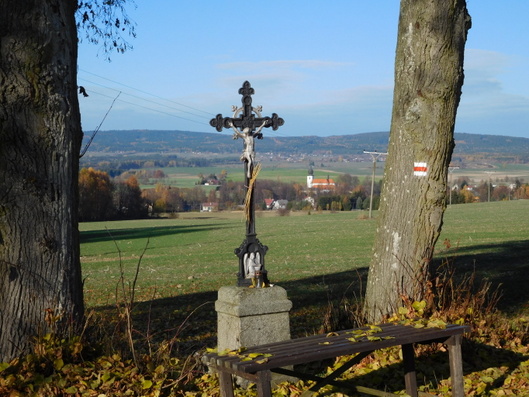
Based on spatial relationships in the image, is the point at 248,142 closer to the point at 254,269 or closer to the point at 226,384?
the point at 254,269

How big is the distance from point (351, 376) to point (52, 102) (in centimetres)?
364

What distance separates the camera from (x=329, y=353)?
5.38 meters

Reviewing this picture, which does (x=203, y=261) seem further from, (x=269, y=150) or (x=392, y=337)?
(x=269, y=150)

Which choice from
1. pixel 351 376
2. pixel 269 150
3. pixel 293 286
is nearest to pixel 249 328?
pixel 351 376

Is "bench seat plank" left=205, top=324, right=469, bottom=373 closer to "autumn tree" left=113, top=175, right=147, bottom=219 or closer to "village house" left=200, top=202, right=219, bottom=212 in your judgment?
"autumn tree" left=113, top=175, right=147, bottom=219

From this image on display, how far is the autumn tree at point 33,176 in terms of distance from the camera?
638 centimetres

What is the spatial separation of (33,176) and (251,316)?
2.24m

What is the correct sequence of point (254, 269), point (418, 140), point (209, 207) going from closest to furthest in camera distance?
point (254, 269) < point (418, 140) < point (209, 207)

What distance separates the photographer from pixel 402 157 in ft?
26.6

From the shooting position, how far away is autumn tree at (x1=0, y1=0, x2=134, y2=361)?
20.9 feet

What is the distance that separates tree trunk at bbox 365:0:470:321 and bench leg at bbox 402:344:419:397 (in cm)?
151


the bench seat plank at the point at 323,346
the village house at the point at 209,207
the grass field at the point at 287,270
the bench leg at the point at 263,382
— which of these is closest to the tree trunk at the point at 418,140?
the grass field at the point at 287,270

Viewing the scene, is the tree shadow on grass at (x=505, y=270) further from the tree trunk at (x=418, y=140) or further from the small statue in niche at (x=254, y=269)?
the small statue in niche at (x=254, y=269)

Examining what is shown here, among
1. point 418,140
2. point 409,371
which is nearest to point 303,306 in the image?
point 418,140
